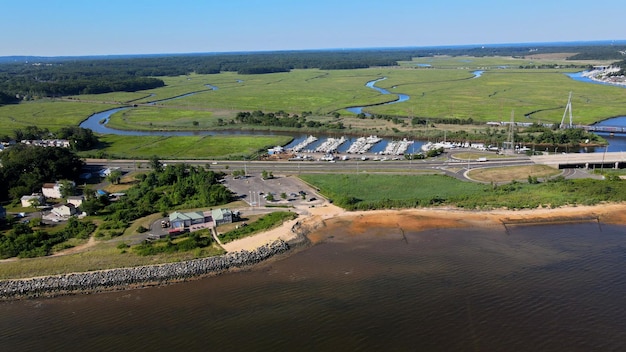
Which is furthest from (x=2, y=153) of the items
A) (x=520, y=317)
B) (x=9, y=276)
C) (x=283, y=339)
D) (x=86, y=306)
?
(x=520, y=317)

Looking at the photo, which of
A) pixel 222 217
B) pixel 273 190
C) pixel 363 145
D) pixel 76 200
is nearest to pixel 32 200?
pixel 76 200

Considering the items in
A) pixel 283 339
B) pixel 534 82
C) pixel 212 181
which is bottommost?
pixel 283 339

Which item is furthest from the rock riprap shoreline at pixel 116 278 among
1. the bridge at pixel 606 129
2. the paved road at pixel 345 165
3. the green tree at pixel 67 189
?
the bridge at pixel 606 129

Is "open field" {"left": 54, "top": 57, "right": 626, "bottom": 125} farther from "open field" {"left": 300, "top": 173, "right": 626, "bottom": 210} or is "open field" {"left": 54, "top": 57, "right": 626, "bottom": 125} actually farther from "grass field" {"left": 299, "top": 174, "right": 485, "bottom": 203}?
"grass field" {"left": 299, "top": 174, "right": 485, "bottom": 203}

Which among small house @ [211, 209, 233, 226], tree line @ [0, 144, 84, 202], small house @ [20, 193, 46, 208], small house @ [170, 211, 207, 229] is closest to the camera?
small house @ [170, 211, 207, 229]

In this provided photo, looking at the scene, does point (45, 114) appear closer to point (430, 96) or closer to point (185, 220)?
point (185, 220)

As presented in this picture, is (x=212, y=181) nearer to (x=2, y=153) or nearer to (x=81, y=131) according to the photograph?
(x=2, y=153)

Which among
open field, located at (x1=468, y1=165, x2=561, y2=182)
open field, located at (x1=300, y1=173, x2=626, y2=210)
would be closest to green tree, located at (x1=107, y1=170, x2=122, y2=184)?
open field, located at (x1=300, y1=173, x2=626, y2=210)
